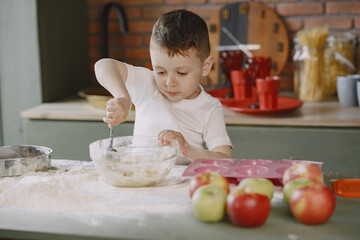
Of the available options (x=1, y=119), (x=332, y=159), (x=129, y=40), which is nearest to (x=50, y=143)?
(x=1, y=119)

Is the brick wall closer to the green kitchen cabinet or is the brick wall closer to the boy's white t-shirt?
the green kitchen cabinet

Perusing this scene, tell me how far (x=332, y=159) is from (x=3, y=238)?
1.54m

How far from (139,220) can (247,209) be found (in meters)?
→ 0.23

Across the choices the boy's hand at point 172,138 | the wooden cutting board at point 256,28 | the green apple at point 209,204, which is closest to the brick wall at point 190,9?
the wooden cutting board at point 256,28

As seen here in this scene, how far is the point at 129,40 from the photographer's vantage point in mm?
3014

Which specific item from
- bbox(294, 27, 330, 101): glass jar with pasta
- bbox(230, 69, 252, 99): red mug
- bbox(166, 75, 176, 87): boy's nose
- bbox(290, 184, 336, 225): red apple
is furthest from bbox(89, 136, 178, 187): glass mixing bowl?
bbox(294, 27, 330, 101): glass jar with pasta

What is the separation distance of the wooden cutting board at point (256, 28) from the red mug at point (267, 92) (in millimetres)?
646

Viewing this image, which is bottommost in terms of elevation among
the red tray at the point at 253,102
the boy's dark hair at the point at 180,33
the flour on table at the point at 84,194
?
the flour on table at the point at 84,194

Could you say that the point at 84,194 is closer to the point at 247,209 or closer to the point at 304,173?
the point at 247,209

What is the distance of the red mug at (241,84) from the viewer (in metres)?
2.39

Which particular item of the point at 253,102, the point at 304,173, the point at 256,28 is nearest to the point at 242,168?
the point at 304,173

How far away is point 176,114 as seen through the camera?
1603 millimetres

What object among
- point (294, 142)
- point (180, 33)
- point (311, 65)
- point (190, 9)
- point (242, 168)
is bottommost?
point (294, 142)

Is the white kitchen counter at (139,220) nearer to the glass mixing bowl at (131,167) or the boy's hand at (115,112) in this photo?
the glass mixing bowl at (131,167)
